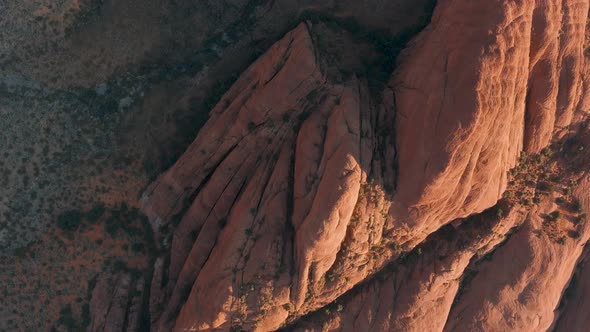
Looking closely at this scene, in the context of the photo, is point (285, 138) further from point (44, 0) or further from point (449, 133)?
point (44, 0)

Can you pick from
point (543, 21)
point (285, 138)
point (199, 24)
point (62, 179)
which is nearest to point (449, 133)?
point (543, 21)

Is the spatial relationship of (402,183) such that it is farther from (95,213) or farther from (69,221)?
(69,221)

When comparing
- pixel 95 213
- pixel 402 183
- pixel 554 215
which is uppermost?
pixel 95 213

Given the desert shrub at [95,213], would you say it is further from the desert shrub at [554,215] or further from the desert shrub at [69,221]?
the desert shrub at [554,215]

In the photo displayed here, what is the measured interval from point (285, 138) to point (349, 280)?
828cm

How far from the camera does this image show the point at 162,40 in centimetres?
2788

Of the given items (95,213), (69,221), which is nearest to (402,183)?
(95,213)

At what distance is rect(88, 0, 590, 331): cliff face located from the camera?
19859 mm

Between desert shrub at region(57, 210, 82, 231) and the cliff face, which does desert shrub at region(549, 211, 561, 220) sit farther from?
desert shrub at region(57, 210, 82, 231)

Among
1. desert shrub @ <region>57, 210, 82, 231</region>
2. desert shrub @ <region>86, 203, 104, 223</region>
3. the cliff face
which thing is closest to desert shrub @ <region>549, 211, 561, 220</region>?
the cliff face

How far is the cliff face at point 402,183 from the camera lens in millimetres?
19859

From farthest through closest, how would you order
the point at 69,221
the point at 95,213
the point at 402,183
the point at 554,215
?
the point at 95,213
the point at 69,221
the point at 554,215
the point at 402,183

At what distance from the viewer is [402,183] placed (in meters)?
21.1

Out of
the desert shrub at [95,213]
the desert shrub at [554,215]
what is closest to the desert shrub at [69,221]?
the desert shrub at [95,213]
